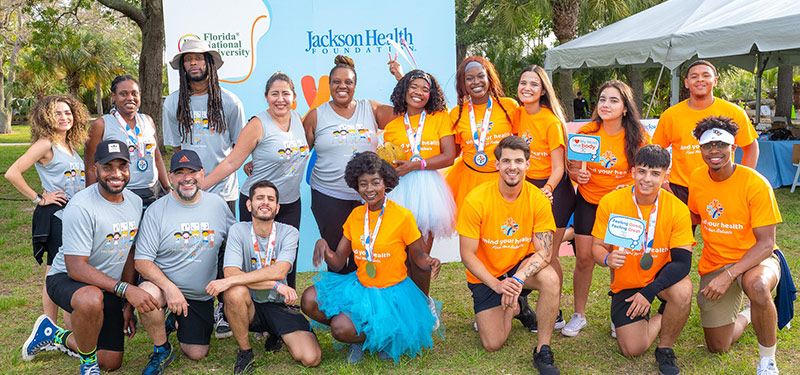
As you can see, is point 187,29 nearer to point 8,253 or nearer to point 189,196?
point 189,196

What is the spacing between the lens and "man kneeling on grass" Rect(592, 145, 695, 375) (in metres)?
3.93

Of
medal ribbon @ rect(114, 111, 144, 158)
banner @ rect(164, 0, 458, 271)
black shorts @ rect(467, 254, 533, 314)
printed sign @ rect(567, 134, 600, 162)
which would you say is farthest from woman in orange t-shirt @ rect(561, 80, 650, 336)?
medal ribbon @ rect(114, 111, 144, 158)

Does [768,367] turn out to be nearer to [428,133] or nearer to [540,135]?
[540,135]

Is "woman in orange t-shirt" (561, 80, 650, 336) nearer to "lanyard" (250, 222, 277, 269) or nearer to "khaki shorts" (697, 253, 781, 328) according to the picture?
"khaki shorts" (697, 253, 781, 328)

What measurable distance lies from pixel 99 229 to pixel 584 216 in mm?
3459

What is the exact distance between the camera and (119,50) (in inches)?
1405

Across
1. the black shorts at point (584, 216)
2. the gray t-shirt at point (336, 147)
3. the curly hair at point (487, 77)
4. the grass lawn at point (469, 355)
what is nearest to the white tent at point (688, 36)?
the grass lawn at point (469, 355)

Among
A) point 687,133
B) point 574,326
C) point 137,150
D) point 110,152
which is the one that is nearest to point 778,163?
point 687,133

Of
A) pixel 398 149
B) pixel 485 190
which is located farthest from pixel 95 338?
pixel 485 190

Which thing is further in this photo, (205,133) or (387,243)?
(205,133)

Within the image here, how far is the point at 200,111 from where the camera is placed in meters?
4.82

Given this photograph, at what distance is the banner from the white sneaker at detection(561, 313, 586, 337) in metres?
2.59

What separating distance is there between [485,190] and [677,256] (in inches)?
52.8

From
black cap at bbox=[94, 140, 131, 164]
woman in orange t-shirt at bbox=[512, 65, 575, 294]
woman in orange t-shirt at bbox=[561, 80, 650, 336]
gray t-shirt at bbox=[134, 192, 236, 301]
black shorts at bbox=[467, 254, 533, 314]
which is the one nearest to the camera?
black cap at bbox=[94, 140, 131, 164]
